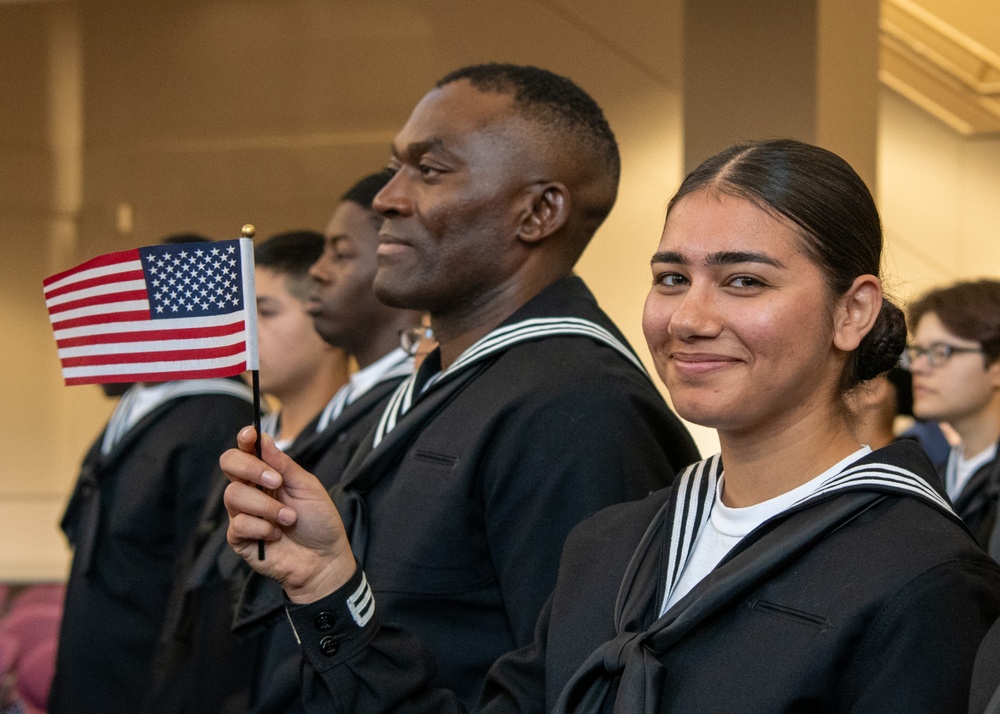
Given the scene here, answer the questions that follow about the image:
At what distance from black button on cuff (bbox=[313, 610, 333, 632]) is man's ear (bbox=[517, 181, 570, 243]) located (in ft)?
3.14

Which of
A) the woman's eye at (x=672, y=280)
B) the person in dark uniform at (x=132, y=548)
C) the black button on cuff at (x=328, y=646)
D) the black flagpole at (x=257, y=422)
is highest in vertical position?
the woman's eye at (x=672, y=280)

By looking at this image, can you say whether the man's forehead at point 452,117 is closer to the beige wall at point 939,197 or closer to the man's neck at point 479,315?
the man's neck at point 479,315

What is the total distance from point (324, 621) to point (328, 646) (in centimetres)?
4

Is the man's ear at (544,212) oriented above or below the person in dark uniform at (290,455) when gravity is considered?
above

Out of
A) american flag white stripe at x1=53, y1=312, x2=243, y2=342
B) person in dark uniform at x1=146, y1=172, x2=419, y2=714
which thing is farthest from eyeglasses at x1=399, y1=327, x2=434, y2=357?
american flag white stripe at x1=53, y1=312, x2=243, y2=342

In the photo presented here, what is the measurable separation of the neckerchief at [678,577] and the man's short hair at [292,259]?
8.50ft

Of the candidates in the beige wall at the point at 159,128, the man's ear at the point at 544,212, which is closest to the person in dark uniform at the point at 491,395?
the man's ear at the point at 544,212

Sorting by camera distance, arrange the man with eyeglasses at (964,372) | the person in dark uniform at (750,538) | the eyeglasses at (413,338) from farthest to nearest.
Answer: the man with eyeglasses at (964,372) < the eyeglasses at (413,338) < the person in dark uniform at (750,538)

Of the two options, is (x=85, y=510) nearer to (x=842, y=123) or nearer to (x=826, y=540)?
(x=842, y=123)

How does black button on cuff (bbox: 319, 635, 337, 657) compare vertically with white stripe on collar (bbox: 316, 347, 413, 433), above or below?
below

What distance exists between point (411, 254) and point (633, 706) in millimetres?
1226

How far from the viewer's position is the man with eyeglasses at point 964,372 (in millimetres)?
4527

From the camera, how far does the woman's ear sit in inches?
69.1

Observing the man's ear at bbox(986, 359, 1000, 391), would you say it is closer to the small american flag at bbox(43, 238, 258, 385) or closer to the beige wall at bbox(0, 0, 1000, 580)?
the beige wall at bbox(0, 0, 1000, 580)
